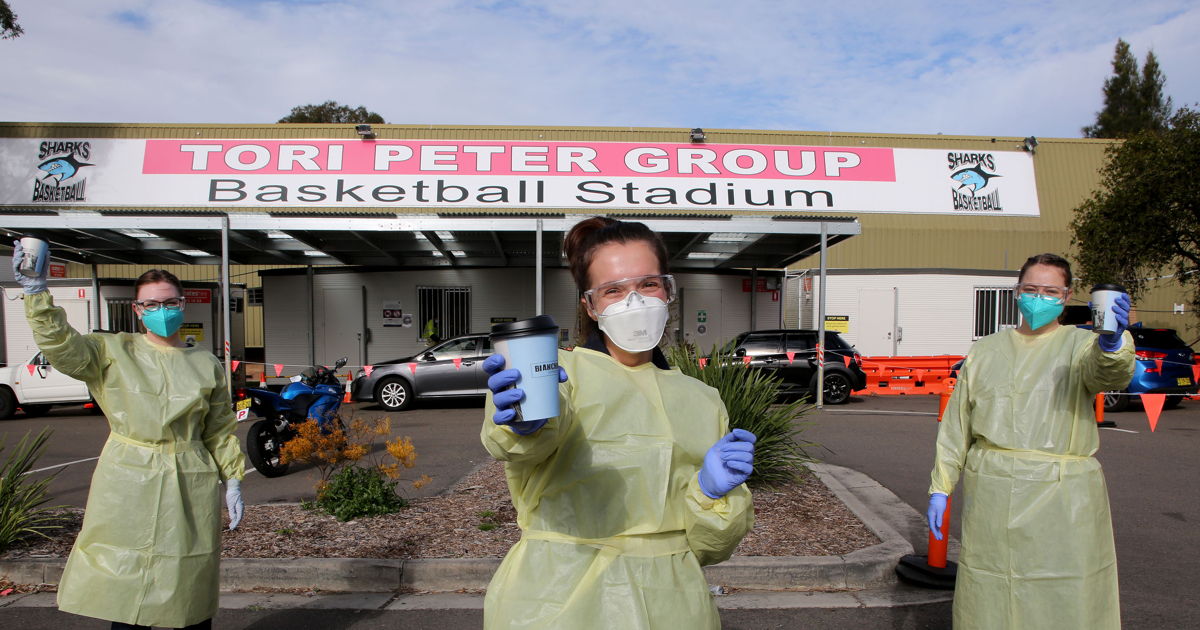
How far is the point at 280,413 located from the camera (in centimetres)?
844

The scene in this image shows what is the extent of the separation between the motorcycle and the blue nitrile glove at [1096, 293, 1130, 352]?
7.17 meters

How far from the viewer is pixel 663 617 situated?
1663 millimetres

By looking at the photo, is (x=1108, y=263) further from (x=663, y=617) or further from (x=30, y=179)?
(x=30, y=179)

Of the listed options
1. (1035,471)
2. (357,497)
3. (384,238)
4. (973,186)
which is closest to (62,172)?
(384,238)

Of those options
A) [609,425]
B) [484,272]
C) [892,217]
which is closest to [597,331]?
[609,425]

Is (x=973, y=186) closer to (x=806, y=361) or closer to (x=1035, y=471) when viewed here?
(x=806, y=361)

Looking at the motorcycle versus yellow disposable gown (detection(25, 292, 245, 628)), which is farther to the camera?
the motorcycle

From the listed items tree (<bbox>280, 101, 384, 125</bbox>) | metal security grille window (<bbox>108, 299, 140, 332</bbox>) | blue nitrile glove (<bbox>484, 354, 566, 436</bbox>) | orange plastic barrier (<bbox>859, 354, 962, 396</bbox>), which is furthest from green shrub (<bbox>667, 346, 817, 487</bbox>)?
tree (<bbox>280, 101, 384, 125</bbox>)

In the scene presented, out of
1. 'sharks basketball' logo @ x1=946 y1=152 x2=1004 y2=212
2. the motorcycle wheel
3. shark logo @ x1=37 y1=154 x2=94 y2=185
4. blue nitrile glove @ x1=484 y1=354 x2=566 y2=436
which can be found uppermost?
shark logo @ x1=37 y1=154 x2=94 y2=185

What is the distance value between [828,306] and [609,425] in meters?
18.8

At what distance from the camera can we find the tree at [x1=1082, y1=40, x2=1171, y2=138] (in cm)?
5231

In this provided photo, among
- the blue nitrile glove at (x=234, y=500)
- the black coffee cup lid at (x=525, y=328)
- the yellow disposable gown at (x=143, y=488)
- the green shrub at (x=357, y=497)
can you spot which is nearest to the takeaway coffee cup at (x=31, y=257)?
the yellow disposable gown at (x=143, y=488)

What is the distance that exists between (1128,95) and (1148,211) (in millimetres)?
48690

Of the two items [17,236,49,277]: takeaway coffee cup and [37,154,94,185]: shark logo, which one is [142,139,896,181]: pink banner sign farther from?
[17,236,49,277]: takeaway coffee cup
